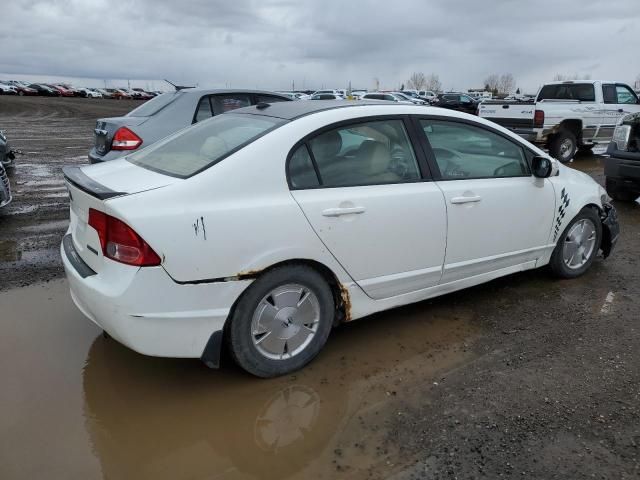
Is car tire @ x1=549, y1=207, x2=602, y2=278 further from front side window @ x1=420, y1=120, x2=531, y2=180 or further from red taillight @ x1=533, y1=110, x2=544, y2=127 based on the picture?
red taillight @ x1=533, y1=110, x2=544, y2=127

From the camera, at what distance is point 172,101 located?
704cm

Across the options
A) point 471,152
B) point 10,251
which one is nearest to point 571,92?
point 471,152

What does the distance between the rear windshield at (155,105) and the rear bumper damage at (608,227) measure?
5.50 metres

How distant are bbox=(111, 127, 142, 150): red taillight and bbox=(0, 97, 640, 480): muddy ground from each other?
2.77 metres

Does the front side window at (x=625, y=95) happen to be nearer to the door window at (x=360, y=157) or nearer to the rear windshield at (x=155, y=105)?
the rear windshield at (x=155, y=105)

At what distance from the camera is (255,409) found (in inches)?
108

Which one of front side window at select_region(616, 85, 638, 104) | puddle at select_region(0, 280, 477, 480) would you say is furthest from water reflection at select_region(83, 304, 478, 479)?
front side window at select_region(616, 85, 638, 104)

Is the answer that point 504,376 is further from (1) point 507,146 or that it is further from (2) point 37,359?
(2) point 37,359

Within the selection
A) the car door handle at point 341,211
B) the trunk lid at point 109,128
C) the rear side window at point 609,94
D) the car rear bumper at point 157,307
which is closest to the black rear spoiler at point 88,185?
the car rear bumper at point 157,307

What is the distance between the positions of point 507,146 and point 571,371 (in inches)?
68.3

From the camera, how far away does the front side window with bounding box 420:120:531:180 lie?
3551 millimetres

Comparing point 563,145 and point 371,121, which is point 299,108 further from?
point 563,145

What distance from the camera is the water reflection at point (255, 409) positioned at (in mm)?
2375

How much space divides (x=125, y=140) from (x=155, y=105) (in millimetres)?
916
